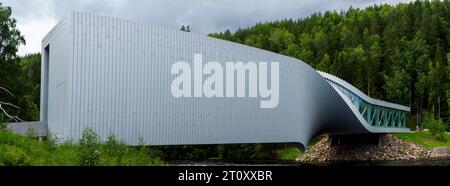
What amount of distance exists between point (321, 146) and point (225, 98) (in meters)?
38.3

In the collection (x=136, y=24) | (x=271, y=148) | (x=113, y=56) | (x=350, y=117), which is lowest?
(x=271, y=148)

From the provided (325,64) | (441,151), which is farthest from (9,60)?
(325,64)

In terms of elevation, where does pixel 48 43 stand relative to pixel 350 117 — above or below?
above

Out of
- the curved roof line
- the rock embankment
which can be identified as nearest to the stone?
the rock embankment

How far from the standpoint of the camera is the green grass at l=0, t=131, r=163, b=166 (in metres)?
13.5

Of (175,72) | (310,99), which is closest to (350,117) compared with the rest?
(310,99)

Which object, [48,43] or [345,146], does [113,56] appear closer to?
[48,43]

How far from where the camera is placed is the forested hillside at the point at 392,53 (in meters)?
83.4

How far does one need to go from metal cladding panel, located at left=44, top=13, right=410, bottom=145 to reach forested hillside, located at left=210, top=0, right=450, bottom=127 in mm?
56247

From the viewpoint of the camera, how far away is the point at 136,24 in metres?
23.7

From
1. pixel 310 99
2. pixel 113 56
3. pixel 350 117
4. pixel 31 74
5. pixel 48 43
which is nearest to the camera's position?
pixel 113 56

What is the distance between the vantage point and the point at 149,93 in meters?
24.2

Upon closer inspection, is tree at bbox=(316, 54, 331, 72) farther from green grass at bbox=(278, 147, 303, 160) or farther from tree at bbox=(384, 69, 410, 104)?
green grass at bbox=(278, 147, 303, 160)
